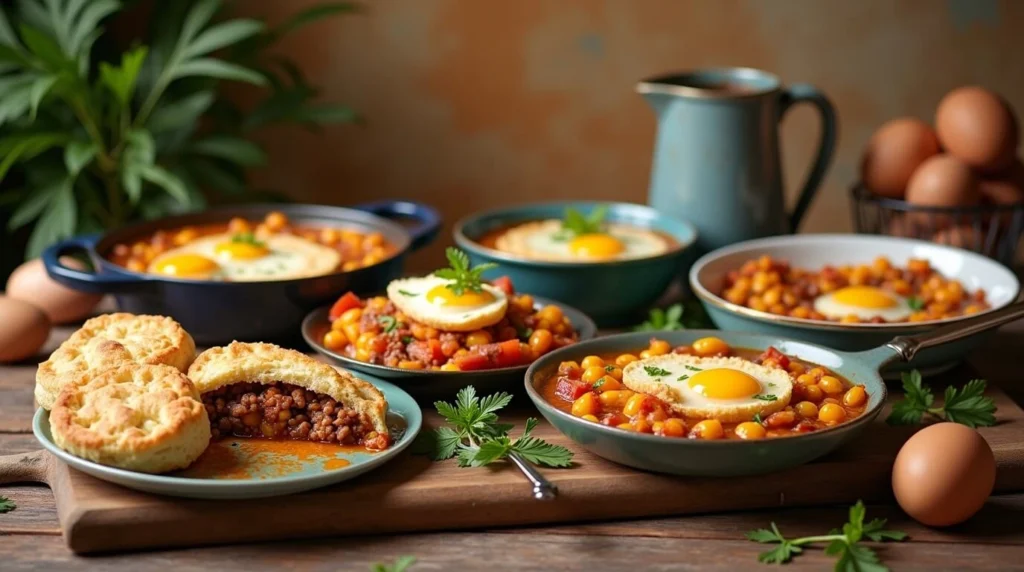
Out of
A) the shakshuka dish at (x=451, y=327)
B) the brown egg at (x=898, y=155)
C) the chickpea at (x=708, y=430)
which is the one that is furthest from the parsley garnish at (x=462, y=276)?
the brown egg at (x=898, y=155)

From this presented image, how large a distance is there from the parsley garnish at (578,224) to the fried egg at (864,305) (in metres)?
0.83

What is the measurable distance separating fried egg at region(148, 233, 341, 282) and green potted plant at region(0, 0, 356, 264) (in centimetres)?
57

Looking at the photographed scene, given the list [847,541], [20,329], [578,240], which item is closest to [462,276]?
[578,240]

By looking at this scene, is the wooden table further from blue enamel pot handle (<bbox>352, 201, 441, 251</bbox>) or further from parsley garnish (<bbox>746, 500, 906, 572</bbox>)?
blue enamel pot handle (<bbox>352, 201, 441, 251</bbox>)

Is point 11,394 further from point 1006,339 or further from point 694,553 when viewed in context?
point 1006,339

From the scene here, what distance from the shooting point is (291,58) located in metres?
5.71

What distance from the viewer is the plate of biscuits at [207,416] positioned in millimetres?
2590

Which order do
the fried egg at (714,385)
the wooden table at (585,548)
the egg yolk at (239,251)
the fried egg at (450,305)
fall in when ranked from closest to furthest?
the wooden table at (585,548)
the fried egg at (714,385)
the fried egg at (450,305)
the egg yolk at (239,251)

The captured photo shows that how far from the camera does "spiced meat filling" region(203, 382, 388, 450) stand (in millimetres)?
2881

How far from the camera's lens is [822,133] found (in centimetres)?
441

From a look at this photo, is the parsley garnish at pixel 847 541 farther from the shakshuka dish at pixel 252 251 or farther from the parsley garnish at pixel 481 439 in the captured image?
the shakshuka dish at pixel 252 251

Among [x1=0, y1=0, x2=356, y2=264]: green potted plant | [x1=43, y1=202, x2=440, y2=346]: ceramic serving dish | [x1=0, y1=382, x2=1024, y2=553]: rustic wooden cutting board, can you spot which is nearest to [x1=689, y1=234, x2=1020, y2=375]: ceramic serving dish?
[x1=0, y1=382, x2=1024, y2=553]: rustic wooden cutting board

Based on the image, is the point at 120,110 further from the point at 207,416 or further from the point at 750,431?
the point at 750,431

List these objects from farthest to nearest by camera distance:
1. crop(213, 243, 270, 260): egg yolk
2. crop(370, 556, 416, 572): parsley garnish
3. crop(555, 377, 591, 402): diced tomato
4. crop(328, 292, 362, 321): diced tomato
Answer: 1. crop(213, 243, 270, 260): egg yolk
2. crop(328, 292, 362, 321): diced tomato
3. crop(555, 377, 591, 402): diced tomato
4. crop(370, 556, 416, 572): parsley garnish
